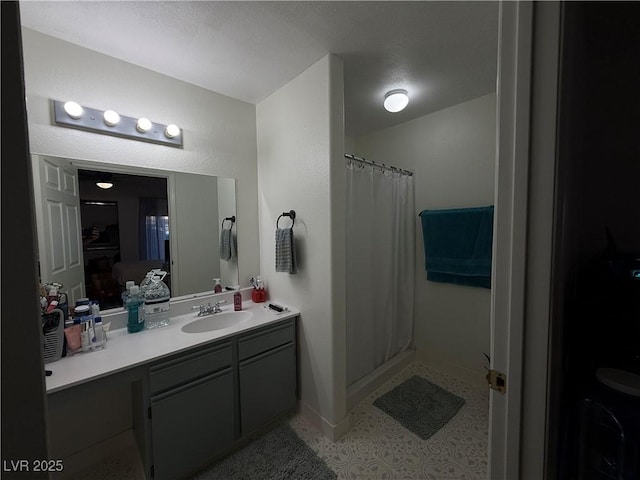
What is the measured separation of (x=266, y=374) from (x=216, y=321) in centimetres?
52

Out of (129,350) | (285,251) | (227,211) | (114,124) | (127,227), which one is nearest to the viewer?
(129,350)

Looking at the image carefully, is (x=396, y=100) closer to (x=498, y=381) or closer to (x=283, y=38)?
(x=283, y=38)

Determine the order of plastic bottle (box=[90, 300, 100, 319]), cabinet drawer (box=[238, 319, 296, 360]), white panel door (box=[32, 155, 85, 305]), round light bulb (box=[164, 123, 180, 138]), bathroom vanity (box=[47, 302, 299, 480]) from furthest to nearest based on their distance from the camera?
round light bulb (box=[164, 123, 180, 138]) < cabinet drawer (box=[238, 319, 296, 360]) < plastic bottle (box=[90, 300, 100, 319]) < white panel door (box=[32, 155, 85, 305]) < bathroom vanity (box=[47, 302, 299, 480])

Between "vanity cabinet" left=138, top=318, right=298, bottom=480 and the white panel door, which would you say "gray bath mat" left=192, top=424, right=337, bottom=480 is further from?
the white panel door

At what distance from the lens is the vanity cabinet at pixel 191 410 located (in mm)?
1273

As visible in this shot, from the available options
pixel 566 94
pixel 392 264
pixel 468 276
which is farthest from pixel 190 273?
pixel 468 276

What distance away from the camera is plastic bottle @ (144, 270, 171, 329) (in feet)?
5.43

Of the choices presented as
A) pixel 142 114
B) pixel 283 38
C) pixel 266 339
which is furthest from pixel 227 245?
pixel 283 38

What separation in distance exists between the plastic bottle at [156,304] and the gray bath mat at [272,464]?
0.91 meters

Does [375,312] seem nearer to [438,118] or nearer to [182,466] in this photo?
[182,466]

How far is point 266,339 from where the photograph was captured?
1682 mm

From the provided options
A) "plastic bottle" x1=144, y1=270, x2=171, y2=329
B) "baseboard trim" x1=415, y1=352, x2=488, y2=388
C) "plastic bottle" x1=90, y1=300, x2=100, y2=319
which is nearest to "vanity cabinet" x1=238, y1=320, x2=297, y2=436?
"plastic bottle" x1=144, y1=270, x2=171, y2=329

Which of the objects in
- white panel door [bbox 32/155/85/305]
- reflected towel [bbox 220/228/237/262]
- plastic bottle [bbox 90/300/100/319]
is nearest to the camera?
white panel door [bbox 32/155/85/305]

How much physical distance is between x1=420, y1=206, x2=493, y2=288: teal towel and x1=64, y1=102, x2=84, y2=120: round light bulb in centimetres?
257
